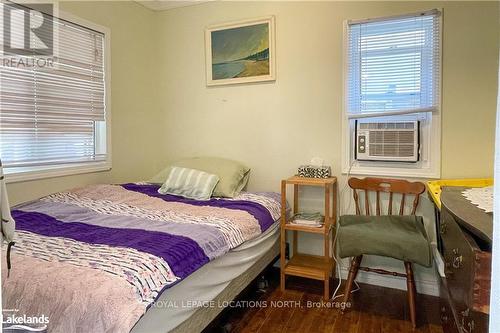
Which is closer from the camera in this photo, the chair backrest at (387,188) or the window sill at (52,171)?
the window sill at (52,171)

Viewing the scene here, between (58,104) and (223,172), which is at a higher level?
(58,104)

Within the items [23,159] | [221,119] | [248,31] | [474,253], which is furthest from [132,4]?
[474,253]

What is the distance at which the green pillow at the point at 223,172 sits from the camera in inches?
105

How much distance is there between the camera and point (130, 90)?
10.4ft

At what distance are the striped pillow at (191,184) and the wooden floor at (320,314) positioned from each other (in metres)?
0.80

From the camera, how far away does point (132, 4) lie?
10.3ft

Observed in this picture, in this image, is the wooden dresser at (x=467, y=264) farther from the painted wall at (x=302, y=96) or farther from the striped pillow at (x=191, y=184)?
the striped pillow at (x=191, y=184)

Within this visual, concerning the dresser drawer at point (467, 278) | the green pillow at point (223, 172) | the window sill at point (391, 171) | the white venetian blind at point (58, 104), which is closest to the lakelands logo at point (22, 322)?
the dresser drawer at point (467, 278)

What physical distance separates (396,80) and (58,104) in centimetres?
255

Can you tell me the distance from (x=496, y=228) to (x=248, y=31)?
2.81m

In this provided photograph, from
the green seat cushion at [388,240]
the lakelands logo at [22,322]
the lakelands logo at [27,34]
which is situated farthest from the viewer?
the lakelands logo at [27,34]

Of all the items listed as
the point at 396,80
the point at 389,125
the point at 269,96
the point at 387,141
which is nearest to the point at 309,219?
the point at 387,141

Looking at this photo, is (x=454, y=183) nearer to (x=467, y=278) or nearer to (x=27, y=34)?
(x=467, y=278)

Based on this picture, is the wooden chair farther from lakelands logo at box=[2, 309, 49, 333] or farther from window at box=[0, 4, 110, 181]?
window at box=[0, 4, 110, 181]
